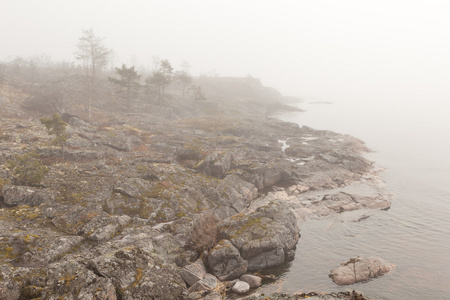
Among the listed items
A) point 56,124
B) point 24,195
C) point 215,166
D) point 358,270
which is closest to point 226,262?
point 358,270

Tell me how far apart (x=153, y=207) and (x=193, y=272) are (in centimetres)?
1182

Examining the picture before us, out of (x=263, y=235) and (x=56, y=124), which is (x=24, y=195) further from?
(x=263, y=235)

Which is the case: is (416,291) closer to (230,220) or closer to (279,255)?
(279,255)

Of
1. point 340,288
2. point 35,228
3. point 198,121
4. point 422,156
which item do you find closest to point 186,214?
point 35,228

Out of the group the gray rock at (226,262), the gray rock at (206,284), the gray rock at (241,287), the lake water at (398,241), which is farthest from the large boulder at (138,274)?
the lake water at (398,241)

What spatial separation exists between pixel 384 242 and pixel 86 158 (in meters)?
43.9

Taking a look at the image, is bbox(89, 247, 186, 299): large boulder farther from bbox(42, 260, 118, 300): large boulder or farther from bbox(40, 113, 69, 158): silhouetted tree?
bbox(40, 113, 69, 158): silhouetted tree

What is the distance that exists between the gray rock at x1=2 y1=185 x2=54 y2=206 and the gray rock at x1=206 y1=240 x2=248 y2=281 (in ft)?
63.3

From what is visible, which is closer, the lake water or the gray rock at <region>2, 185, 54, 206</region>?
the lake water

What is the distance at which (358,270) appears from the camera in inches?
960

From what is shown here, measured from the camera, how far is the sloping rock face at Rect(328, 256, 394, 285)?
23688mm

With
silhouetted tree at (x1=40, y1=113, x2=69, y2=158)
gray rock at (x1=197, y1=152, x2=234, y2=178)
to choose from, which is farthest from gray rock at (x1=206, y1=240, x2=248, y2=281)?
silhouetted tree at (x1=40, y1=113, x2=69, y2=158)

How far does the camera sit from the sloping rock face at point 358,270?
23.7 metres

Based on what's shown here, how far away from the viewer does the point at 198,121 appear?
88875 millimetres
